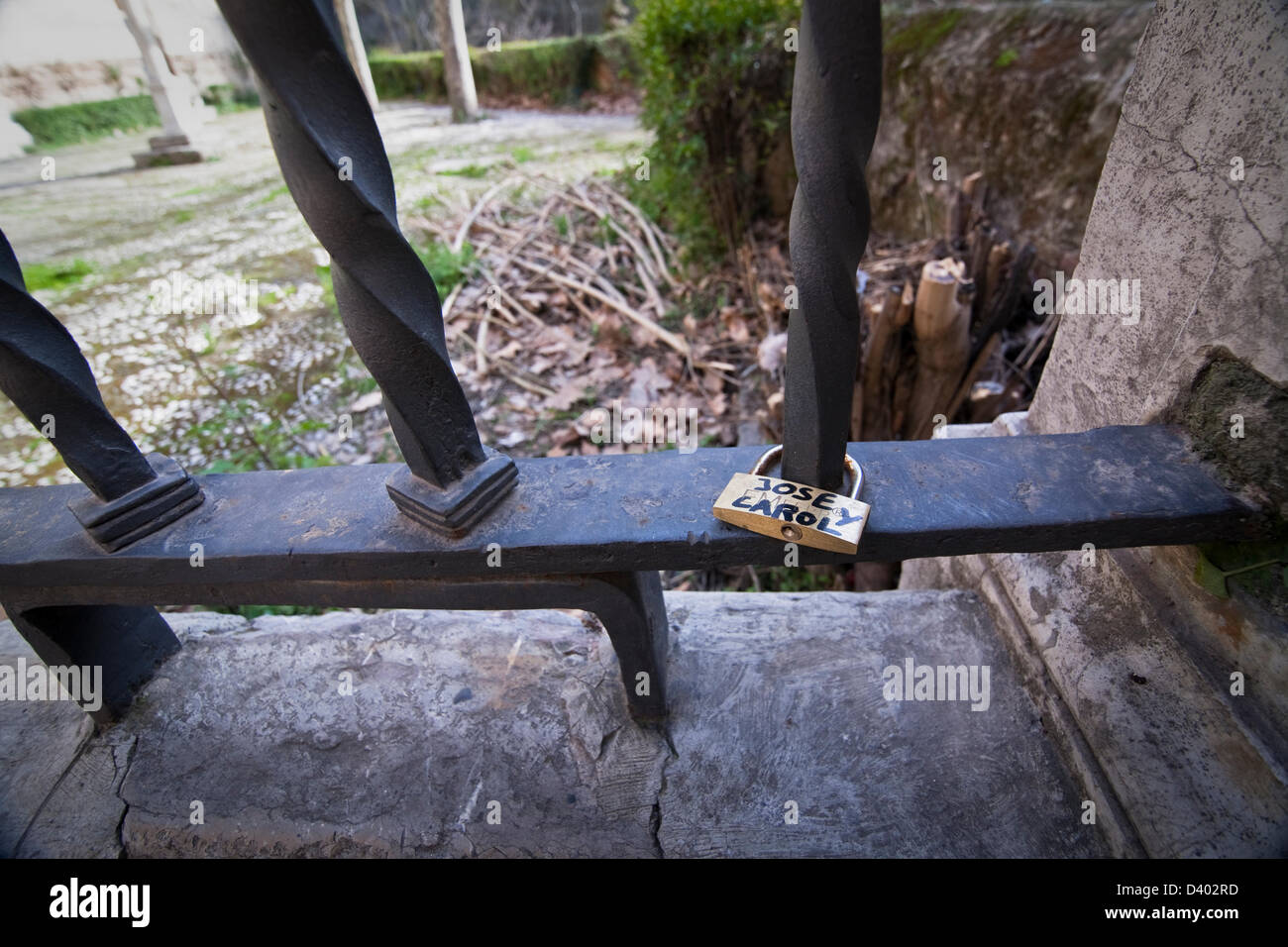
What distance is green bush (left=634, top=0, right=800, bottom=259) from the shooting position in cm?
466

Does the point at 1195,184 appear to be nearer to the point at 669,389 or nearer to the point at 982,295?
the point at 982,295

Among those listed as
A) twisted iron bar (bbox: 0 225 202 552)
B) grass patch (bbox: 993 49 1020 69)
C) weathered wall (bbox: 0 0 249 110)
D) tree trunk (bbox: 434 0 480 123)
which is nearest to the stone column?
weathered wall (bbox: 0 0 249 110)

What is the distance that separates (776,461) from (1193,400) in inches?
30.4

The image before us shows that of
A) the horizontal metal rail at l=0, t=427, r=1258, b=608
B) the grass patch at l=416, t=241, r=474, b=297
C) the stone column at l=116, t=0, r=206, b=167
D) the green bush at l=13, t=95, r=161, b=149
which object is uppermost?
the green bush at l=13, t=95, r=161, b=149

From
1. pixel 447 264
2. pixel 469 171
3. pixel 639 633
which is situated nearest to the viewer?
pixel 639 633

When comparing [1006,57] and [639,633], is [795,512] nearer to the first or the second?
[639,633]

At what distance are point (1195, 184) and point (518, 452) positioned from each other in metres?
3.31

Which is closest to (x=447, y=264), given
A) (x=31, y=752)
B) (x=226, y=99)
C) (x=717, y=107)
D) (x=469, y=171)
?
(x=717, y=107)

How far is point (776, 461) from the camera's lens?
1221mm

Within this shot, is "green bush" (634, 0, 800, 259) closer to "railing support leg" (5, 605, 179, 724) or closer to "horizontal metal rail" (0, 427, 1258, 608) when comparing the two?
"horizontal metal rail" (0, 427, 1258, 608)

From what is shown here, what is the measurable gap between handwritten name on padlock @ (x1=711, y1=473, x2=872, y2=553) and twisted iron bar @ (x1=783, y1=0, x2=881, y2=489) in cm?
6

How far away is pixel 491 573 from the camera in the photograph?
1256 mm

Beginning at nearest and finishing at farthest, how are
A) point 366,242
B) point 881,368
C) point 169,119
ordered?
1. point 366,242
2. point 881,368
3. point 169,119
